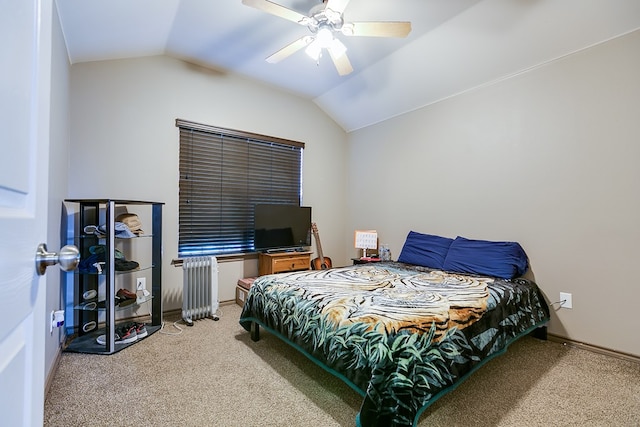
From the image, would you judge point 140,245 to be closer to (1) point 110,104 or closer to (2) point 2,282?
(1) point 110,104

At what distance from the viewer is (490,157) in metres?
3.28

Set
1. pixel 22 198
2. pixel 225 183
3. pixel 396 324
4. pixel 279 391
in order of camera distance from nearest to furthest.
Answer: pixel 22 198
pixel 396 324
pixel 279 391
pixel 225 183

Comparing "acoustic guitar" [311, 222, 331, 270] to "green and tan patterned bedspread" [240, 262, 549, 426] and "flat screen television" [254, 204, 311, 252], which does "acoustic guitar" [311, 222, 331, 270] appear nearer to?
"flat screen television" [254, 204, 311, 252]

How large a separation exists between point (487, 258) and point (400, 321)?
184 centimetres

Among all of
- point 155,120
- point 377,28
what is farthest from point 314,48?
point 155,120

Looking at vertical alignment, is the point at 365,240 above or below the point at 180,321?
above

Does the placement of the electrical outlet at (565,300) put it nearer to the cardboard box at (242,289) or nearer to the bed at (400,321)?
the bed at (400,321)

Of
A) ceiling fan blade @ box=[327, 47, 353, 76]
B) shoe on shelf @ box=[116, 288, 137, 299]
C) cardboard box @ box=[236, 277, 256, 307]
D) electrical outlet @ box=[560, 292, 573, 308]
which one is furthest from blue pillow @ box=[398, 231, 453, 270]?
shoe on shelf @ box=[116, 288, 137, 299]

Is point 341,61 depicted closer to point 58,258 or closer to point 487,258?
point 487,258

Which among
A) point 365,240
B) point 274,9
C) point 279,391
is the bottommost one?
point 279,391

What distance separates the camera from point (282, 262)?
12.6ft

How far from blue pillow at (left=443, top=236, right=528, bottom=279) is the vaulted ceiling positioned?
1.78 metres

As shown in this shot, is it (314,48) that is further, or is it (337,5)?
(314,48)

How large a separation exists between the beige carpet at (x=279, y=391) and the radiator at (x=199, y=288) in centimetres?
59
